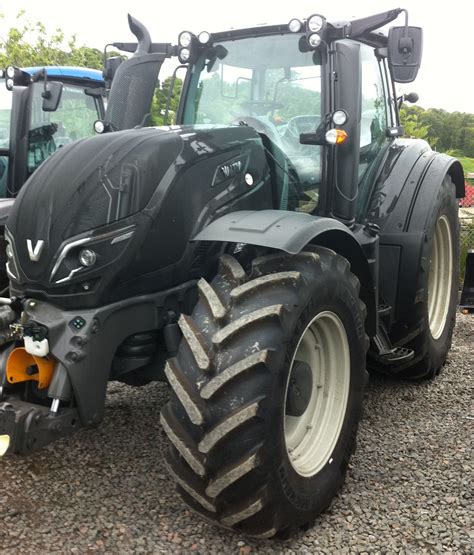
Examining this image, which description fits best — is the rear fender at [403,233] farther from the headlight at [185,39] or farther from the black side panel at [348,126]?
the headlight at [185,39]

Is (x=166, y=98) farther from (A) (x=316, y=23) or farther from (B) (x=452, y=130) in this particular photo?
(B) (x=452, y=130)

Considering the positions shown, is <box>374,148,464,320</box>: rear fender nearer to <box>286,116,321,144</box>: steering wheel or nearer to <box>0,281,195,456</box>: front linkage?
<box>286,116,321,144</box>: steering wheel

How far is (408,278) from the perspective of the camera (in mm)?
3990

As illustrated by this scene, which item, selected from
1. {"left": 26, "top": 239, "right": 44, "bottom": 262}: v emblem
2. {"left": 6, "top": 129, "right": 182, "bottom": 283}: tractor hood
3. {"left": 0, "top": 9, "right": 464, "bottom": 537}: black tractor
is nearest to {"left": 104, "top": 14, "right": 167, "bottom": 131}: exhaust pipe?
{"left": 0, "top": 9, "right": 464, "bottom": 537}: black tractor

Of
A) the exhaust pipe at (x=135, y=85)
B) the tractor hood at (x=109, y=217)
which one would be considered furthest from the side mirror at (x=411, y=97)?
the tractor hood at (x=109, y=217)

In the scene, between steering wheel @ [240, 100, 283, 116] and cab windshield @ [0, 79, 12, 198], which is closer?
steering wheel @ [240, 100, 283, 116]

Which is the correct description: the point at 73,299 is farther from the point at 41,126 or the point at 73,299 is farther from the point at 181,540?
the point at 41,126

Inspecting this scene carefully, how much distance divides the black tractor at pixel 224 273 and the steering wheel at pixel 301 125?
0.02 m

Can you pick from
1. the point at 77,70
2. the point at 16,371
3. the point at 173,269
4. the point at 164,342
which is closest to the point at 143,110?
the point at 173,269

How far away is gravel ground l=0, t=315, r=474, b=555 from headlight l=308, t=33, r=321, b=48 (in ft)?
7.06

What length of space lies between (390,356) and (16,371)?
2.35m

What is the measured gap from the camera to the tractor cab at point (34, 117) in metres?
5.12

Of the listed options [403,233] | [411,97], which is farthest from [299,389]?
[411,97]

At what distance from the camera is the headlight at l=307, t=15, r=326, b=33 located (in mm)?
3326
